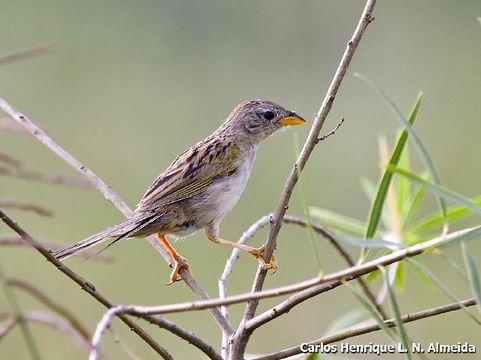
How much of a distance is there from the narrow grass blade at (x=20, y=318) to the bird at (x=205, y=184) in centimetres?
264

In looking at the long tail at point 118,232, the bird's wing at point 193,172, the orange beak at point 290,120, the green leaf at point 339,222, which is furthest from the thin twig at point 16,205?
the orange beak at point 290,120

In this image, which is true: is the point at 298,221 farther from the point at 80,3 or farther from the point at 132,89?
the point at 80,3

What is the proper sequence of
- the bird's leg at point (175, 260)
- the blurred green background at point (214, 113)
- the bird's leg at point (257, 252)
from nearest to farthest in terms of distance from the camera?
the bird's leg at point (257, 252)
the bird's leg at point (175, 260)
the blurred green background at point (214, 113)

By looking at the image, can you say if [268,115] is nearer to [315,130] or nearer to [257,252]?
[257,252]

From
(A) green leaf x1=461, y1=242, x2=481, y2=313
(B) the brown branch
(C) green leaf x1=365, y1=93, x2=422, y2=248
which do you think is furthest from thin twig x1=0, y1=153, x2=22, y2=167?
(A) green leaf x1=461, y1=242, x2=481, y2=313

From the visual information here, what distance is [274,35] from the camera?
45.3 ft

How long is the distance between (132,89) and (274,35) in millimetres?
2377

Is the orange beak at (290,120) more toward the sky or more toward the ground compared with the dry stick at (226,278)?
more toward the sky

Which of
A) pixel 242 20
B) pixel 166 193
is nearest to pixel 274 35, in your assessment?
pixel 242 20

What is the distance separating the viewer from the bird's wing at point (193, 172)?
472 centimetres

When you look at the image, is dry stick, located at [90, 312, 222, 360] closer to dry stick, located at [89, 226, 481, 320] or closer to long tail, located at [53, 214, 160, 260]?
dry stick, located at [89, 226, 481, 320]

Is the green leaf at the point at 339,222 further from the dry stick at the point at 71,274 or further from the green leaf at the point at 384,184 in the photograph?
the dry stick at the point at 71,274

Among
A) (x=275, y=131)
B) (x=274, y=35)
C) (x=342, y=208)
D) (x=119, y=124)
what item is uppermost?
(x=274, y=35)

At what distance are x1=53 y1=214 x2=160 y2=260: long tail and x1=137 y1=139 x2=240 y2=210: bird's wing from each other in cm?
26
